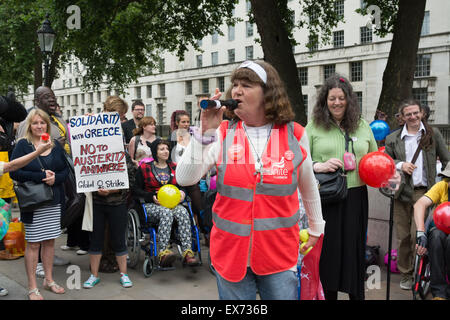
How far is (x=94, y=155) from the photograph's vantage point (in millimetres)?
4996

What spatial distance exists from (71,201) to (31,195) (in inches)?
32.9

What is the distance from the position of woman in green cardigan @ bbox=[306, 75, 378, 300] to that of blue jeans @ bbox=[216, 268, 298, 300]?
1.43m

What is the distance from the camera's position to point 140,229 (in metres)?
5.66

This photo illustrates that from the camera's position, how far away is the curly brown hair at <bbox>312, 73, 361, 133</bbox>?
3.70m

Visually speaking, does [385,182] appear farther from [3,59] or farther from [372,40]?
[372,40]

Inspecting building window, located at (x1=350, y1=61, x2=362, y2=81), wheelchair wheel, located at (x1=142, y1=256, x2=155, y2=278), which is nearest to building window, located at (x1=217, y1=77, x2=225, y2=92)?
building window, located at (x1=350, y1=61, x2=362, y2=81)

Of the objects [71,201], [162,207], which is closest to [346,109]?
[162,207]

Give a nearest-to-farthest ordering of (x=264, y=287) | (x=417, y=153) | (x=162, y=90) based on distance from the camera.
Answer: (x=264, y=287) → (x=417, y=153) → (x=162, y=90)

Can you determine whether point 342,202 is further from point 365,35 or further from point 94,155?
point 365,35

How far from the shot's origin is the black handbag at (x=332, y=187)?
3.50 metres

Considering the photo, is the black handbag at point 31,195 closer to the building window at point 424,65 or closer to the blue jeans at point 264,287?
the blue jeans at point 264,287

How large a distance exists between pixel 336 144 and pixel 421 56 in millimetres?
37557

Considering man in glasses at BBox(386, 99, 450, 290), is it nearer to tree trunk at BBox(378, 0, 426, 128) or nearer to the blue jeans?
the blue jeans

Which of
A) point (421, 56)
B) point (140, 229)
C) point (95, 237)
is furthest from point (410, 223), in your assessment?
point (421, 56)
